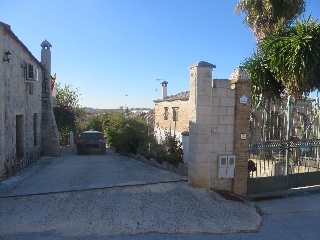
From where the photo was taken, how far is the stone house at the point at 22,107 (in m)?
7.97

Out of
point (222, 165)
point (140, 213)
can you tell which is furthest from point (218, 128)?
point (140, 213)

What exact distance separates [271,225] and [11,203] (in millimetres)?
5100

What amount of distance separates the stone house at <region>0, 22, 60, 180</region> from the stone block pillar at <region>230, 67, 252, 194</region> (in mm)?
6214

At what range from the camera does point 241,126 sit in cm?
692

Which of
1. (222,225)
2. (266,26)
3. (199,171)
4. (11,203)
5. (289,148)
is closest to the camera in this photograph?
(222,225)

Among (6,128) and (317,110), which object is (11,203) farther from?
(317,110)

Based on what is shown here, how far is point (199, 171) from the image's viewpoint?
21.8 ft

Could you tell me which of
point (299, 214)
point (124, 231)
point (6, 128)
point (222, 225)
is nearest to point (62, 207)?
point (124, 231)

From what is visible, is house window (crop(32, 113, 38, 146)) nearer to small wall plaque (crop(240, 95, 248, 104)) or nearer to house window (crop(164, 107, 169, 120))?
small wall plaque (crop(240, 95, 248, 104))

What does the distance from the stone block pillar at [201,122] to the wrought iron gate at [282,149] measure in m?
1.29

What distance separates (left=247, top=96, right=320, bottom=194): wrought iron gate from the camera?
7.25 m

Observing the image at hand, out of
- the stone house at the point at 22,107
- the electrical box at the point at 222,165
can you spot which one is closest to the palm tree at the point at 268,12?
the electrical box at the point at 222,165

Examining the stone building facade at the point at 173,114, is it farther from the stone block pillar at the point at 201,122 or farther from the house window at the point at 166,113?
the stone block pillar at the point at 201,122

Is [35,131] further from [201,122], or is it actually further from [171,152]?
[201,122]
